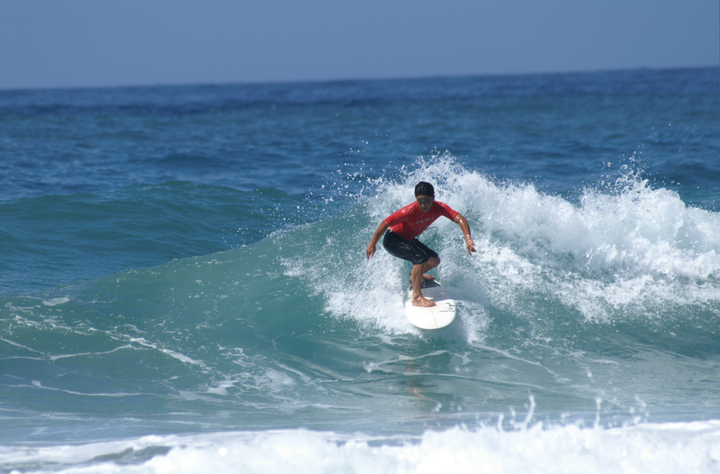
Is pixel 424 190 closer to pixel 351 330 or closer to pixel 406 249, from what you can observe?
pixel 406 249

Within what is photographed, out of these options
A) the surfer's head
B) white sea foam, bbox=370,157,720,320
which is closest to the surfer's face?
the surfer's head

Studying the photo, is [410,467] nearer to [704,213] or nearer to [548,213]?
[548,213]

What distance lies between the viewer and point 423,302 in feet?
22.4

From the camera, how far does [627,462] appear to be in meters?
3.82

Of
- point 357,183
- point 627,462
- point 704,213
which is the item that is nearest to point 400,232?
point 627,462

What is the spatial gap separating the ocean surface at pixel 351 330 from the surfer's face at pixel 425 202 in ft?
5.25

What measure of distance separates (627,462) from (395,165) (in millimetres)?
12716

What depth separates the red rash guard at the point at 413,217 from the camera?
20.7 ft

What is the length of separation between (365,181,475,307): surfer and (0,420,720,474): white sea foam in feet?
8.35

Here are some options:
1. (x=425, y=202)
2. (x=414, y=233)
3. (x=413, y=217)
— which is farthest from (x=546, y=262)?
(x=425, y=202)

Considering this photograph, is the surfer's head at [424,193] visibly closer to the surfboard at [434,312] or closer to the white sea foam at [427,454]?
the surfboard at [434,312]

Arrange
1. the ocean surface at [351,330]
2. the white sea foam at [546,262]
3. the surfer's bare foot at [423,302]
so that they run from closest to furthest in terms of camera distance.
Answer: the ocean surface at [351,330] → the surfer's bare foot at [423,302] → the white sea foam at [546,262]

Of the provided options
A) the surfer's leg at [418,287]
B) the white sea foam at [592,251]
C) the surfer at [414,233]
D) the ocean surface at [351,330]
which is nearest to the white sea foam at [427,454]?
the ocean surface at [351,330]

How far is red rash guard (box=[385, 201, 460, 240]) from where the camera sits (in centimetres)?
632
